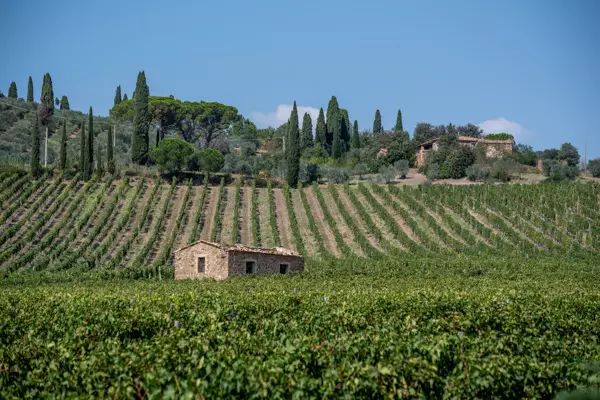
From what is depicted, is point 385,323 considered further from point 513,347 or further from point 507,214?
point 507,214

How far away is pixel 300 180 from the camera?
67.2 metres

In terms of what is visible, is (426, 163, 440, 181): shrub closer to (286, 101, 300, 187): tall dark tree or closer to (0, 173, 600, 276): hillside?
(0, 173, 600, 276): hillside

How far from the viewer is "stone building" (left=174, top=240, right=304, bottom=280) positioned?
1352 inches

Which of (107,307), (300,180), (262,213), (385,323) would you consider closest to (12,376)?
(107,307)

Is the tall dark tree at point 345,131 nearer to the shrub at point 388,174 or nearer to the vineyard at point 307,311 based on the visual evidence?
the shrub at point 388,174

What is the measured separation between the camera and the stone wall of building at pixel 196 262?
113 feet

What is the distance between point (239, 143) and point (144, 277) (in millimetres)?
64077

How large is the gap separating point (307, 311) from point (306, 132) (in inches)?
3177

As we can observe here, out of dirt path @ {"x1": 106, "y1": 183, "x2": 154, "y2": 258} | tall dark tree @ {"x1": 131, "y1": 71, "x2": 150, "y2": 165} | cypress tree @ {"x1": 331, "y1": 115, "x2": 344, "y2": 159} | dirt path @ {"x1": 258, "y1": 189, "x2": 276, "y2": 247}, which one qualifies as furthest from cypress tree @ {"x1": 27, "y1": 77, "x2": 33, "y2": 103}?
A: dirt path @ {"x1": 258, "y1": 189, "x2": 276, "y2": 247}

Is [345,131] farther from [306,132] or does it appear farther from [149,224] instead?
[149,224]

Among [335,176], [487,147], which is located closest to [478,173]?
[335,176]

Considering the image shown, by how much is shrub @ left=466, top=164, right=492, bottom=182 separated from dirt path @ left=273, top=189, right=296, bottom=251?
884 inches

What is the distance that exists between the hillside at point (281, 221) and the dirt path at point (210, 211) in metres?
0.09

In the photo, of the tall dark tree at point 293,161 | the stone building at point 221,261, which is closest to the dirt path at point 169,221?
the stone building at point 221,261
